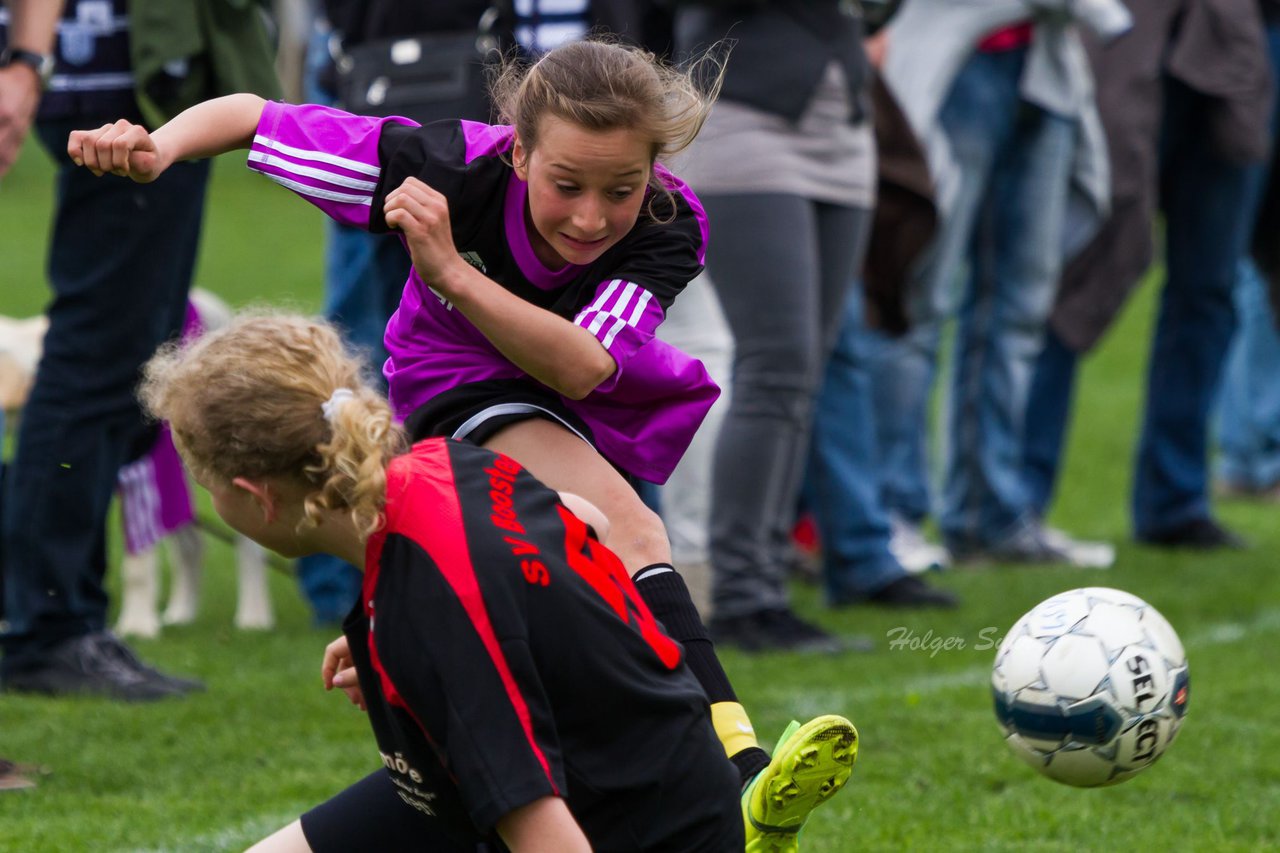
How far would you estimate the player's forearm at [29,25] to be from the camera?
3928 millimetres

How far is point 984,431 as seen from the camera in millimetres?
6906

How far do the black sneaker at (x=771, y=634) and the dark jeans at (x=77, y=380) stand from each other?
1.73 metres

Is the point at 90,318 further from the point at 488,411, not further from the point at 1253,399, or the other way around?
the point at 1253,399

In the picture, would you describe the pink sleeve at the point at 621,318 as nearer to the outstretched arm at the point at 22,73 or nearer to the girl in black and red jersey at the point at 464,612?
the girl in black and red jersey at the point at 464,612

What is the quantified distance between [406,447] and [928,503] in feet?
16.0

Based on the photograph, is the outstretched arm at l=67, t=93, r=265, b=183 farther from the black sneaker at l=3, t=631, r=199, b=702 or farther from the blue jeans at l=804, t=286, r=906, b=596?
the blue jeans at l=804, t=286, r=906, b=596

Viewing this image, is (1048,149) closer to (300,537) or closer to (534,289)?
(534,289)

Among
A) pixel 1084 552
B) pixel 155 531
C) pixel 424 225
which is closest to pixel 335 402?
pixel 424 225

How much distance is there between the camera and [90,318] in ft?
14.3

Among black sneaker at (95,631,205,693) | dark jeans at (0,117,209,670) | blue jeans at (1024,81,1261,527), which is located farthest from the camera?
blue jeans at (1024,81,1261,527)

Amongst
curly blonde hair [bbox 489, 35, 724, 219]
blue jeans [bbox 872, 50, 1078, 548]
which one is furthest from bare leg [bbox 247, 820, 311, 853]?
blue jeans [bbox 872, 50, 1078, 548]

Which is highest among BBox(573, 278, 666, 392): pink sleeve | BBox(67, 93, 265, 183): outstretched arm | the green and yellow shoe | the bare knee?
BBox(67, 93, 265, 183): outstretched arm

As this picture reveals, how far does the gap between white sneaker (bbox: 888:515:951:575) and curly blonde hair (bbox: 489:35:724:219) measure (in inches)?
150

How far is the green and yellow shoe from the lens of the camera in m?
2.76
